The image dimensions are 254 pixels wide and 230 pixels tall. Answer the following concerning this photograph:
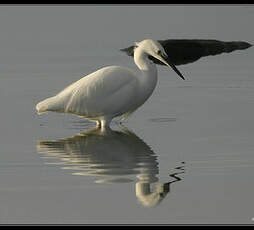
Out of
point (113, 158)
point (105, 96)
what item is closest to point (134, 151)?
point (113, 158)

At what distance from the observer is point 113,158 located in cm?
1094

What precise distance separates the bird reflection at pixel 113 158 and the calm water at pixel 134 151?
1 centimetres

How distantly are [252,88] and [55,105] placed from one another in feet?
15.2

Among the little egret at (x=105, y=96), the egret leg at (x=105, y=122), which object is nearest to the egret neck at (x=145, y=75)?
the little egret at (x=105, y=96)

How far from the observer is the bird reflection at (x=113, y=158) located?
9.60 meters

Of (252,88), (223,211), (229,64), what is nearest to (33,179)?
(223,211)

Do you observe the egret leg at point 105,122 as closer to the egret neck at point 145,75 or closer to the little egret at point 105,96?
the little egret at point 105,96

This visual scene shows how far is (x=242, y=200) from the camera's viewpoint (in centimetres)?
897

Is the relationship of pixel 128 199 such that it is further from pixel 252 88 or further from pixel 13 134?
pixel 252 88

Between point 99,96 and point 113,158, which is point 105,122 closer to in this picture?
point 99,96

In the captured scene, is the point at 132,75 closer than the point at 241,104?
Yes

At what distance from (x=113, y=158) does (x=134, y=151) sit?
0.54 meters

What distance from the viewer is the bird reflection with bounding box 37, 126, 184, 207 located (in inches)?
378

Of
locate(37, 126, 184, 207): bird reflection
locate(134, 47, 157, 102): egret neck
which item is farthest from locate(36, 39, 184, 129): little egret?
locate(37, 126, 184, 207): bird reflection
